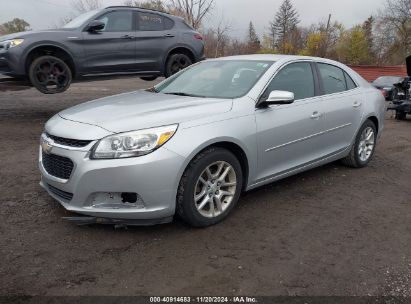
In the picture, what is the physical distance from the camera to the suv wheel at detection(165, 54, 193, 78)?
885cm

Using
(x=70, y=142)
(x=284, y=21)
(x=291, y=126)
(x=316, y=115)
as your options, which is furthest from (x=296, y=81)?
(x=284, y=21)

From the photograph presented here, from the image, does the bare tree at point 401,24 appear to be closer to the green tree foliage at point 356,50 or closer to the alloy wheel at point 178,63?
the green tree foliage at point 356,50

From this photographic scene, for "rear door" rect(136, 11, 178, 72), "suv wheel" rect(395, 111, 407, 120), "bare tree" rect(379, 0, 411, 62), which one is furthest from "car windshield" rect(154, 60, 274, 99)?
"bare tree" rect(379, 0, 411, 62)

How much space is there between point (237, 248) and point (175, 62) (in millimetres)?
6309

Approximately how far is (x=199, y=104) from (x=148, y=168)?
3.08ft

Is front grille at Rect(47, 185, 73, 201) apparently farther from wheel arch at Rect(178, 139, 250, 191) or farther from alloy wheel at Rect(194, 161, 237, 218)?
alloy wheel at Rect(194, 161, 237, 218)

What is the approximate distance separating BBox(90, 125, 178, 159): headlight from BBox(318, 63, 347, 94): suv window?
8.47 ft

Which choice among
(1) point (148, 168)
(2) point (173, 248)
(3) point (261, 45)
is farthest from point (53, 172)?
(3) point (261, 45)

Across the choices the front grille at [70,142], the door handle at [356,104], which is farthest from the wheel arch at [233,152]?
the door handle at [356,104]

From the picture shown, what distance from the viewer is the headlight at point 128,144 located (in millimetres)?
3242

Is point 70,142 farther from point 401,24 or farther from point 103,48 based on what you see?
point 401,24

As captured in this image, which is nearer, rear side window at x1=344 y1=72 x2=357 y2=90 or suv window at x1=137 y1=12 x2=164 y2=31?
rear side window at x1=344 y1=72 x2=357 y2=90

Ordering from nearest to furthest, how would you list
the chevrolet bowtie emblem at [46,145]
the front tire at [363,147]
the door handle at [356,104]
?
1. the chevrolet bowtie emblem at [46,145]
2. the door handle at [356,104]
3. the front tire at [363,147]

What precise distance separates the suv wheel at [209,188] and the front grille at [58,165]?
3.07 feet
